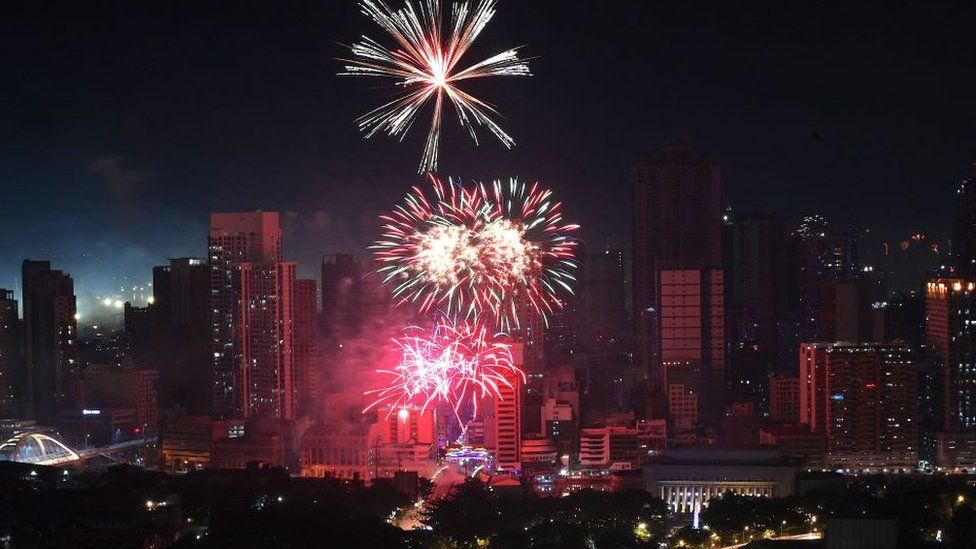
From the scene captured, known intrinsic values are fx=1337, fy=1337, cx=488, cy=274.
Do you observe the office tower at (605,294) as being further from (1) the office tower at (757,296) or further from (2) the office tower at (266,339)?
(2) the office tower at (266,339)

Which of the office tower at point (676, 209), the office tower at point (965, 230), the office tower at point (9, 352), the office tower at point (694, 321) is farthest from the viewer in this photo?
the office tower at point (676, 209)

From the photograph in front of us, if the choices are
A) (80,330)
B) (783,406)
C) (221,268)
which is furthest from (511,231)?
(80,330)

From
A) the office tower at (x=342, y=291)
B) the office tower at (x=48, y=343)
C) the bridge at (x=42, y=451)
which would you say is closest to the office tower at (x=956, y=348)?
the office tower at (x=342, y=291)

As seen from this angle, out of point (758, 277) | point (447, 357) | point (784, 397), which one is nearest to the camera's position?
point (447, 357)

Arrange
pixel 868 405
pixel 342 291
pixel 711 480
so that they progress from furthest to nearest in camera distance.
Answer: pixel 342 291, pixel 868 405, pixel 711 480

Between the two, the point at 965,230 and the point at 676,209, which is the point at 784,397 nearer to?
the point at 965,230

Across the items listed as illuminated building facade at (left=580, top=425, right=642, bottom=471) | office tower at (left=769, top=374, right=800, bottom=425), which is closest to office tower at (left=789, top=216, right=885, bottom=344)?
office tower at (left=769, top=374, right=800, bottom=425)

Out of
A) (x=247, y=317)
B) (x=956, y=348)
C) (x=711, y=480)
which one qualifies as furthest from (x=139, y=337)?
(x=956, y=348)
